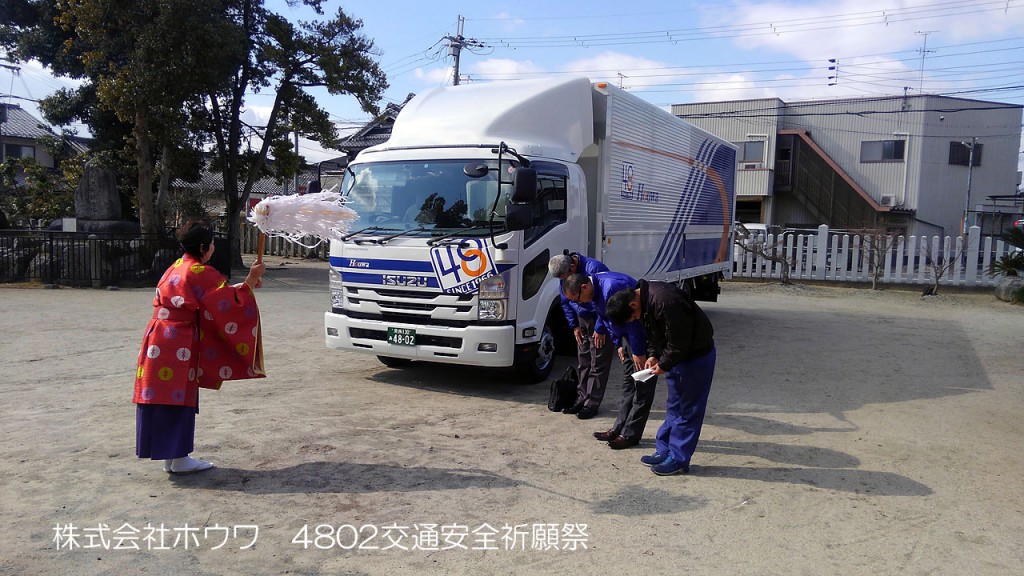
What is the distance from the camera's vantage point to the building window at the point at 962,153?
30469 millimetres

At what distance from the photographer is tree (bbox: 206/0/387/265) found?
19109 millimetres

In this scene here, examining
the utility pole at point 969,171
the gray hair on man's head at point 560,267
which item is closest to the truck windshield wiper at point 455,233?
the gray hair on man's head at point 560,267

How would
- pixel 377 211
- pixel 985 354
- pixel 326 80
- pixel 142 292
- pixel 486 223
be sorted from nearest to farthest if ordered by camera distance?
pixel 486 223 < pixel 377 211 < pixel 985 354 < pixel 142 292 < pixel 326 80

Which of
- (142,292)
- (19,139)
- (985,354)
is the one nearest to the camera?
(985,354)

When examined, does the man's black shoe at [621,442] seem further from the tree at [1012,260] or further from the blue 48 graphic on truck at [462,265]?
the tree at [1012,260]

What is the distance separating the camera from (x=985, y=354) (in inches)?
406

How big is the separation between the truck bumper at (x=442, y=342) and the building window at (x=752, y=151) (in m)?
28.0

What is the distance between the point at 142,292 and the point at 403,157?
10.8 metres

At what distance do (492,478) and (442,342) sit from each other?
223 centimetres

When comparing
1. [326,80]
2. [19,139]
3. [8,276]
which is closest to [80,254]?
[8,276]

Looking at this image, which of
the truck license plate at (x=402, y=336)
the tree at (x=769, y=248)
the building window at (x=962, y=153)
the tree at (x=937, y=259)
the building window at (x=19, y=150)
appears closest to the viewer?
the truck license plate at (x=402, y=336)

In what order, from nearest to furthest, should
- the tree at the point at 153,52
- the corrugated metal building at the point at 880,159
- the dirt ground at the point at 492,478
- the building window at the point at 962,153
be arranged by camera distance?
the dirt ground at the point at 492,478
the tree at the point at 153,52
the corrugated metal building at the point at 880,159
the building window at the point at 962,153

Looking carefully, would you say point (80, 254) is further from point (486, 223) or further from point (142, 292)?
point (486, 223)

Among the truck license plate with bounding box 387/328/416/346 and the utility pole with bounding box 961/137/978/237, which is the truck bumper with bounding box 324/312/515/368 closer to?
the truck license plate with bounding box 387/328/416/346
